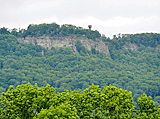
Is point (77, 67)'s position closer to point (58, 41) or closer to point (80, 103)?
point (58, 41)

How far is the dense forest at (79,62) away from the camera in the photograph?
112000 mm

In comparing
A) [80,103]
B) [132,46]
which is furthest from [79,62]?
[80,103]

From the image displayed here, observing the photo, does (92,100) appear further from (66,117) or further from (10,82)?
(10,82)

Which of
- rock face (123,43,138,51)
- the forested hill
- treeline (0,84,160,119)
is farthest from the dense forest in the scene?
treeline (0,84,160,119)

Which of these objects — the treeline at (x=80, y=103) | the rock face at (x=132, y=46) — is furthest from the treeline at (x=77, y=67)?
the treeline at (x=80, y=103)

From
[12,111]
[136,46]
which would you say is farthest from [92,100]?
[136,46]

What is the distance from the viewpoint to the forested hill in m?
112

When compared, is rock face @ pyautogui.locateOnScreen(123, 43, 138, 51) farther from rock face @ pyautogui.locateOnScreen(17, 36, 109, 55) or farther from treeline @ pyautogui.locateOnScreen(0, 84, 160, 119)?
treeline @ pyautogui.locateOnScreen(0, 84, 160, 119)

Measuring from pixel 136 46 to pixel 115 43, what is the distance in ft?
42.4

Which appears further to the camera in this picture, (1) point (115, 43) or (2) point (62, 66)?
(1) point (115, 43)

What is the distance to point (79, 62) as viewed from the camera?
416 ft

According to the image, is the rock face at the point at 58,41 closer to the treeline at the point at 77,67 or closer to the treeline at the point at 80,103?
the treeline at the point at 77,67

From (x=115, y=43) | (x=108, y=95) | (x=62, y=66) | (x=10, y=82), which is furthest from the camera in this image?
(x=115, y=43)

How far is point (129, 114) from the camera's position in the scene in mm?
27984
